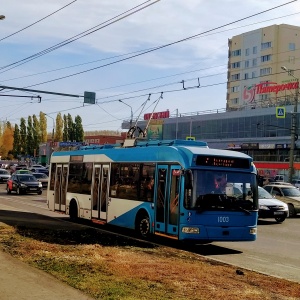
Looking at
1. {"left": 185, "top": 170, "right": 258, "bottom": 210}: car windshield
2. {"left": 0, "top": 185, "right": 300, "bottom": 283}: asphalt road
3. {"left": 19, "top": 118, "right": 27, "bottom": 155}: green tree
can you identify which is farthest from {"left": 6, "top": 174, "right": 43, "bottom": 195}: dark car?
{"left": 19, "top": 118, "right": 27, "bottom": 155}: green tree

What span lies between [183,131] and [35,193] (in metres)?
55.2

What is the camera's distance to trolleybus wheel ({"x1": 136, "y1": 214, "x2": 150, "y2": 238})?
576 inches

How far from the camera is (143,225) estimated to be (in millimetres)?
14914

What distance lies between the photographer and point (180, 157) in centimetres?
1361

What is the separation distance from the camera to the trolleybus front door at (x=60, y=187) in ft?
67.1

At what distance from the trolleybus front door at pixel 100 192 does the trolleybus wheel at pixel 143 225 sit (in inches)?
83.5

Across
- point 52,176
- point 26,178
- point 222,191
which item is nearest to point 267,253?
point 222,191

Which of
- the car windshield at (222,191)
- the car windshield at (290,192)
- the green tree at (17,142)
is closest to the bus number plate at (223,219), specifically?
the car windshield at (222,191)

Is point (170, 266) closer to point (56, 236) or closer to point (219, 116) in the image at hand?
point (56, 236)

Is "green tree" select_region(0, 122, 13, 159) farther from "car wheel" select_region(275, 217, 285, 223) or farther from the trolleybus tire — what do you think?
the trolleybus tire

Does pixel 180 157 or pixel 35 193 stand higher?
pixel 180 157

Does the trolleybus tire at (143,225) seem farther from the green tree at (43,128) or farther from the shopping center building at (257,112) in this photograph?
the green tree at (43,128)

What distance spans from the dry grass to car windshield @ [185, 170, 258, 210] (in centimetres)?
148

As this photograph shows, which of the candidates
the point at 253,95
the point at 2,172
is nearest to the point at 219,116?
the point at 253,95
